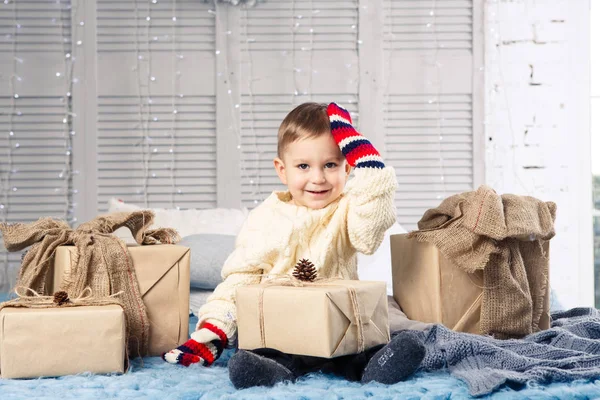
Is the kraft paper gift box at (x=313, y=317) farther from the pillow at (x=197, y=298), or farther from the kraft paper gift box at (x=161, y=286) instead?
the pillow at (x=197, y=298)

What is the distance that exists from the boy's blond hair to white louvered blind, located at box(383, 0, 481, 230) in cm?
151

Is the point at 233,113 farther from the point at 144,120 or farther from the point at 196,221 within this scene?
the point at 196,221

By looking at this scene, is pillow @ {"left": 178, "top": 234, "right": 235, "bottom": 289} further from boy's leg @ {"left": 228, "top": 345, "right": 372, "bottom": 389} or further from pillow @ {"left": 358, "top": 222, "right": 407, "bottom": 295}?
boy's leg @ {"left": 228, "top": 345, "right": 372, "bottom": 389}

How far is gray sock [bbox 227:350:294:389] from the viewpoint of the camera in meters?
1.12

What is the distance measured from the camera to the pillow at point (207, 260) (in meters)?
2.07

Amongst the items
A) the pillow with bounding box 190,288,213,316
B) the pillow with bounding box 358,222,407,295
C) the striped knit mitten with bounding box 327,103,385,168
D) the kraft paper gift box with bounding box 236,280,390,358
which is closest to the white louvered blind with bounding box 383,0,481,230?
the pillow with bounding box 358,222,407,295

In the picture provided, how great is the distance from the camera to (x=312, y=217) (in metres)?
1.56

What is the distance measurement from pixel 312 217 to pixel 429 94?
5.45ft

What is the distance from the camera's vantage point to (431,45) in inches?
120

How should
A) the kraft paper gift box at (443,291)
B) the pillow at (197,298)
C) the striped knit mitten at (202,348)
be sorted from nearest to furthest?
the striped knit mitten at (202,348), the kraft paper gift box at (443,291), the pillow at (197,298)

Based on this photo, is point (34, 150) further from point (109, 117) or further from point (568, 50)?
point (568, 50)

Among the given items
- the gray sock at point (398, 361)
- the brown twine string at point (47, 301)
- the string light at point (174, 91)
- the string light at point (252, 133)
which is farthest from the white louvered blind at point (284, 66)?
the gray sock at point (398, 361)

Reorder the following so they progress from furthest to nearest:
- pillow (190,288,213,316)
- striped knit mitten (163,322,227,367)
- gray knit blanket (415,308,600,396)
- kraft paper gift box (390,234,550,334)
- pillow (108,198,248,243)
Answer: pillow (108,198,248,243) → pillow (190,288,213,316) → kraft paper gift box (390,234,550,334) → striped knit mitten (163,322,227,367) → gray knit blanket (415,308,600,396)

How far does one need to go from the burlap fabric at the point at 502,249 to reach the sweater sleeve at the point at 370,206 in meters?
0.11
